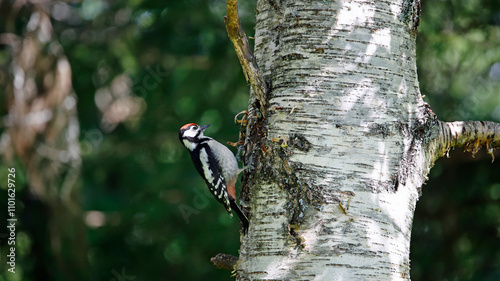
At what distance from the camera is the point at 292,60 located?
7.96ft

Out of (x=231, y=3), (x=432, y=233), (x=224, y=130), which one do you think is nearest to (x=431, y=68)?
(x=432, y=233)

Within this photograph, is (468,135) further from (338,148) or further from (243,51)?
(243,51)

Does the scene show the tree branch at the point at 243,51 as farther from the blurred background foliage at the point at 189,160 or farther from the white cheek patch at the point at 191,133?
the blurred background foliage at the point at 189,160

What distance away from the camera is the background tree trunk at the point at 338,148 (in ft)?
7.06

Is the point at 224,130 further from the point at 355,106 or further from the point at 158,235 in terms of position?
the point at 355,106

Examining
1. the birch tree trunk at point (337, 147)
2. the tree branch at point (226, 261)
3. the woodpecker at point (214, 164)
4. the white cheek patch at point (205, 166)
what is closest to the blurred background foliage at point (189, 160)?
the woodpecker at point (214, 164)

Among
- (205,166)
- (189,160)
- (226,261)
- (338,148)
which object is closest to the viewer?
(338,148)

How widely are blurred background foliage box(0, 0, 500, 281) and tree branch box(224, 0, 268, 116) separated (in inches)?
111

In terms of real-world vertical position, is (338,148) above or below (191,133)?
below

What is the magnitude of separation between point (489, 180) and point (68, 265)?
207 inches

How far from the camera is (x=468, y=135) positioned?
2.73 meters

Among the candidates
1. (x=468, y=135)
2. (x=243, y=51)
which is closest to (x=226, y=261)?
(x=243, y=51)

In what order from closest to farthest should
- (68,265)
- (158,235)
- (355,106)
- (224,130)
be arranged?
(355,106) → (224,130) → (158,235) → (68,265)

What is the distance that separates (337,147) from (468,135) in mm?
905
